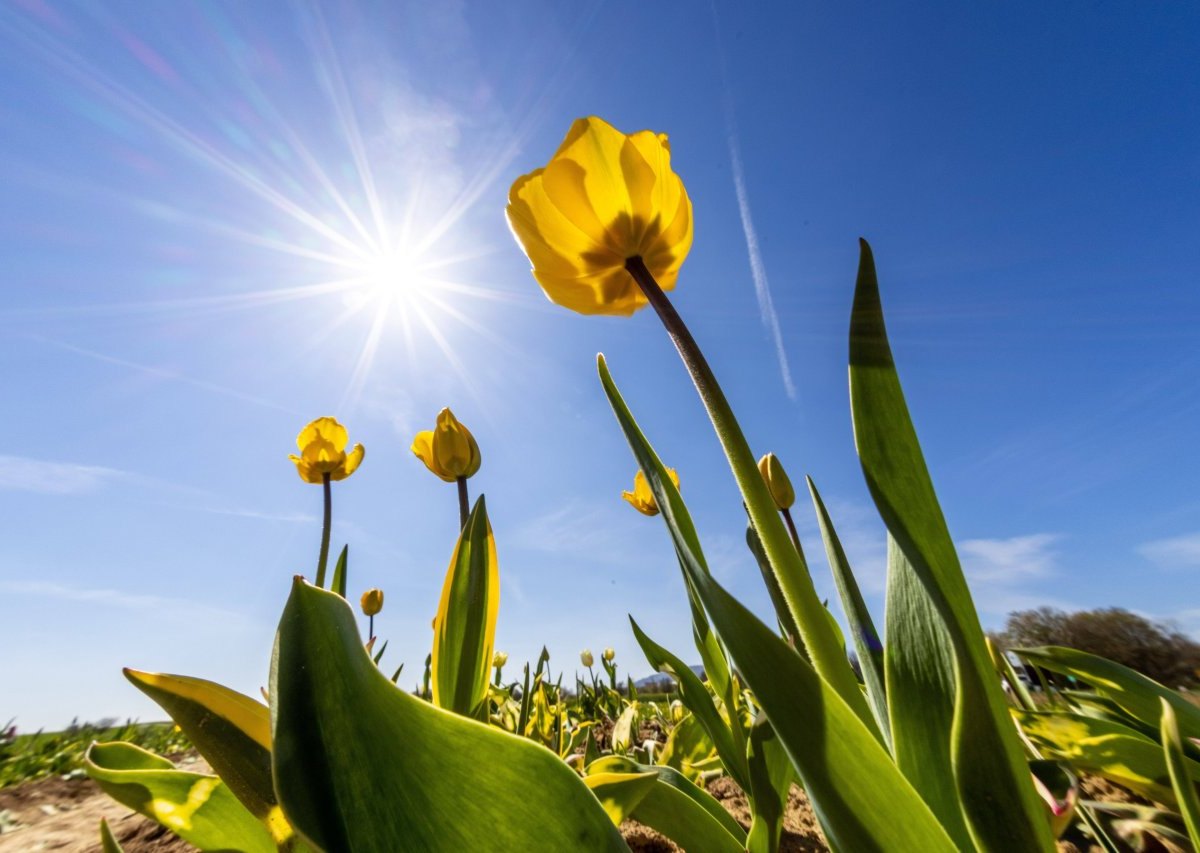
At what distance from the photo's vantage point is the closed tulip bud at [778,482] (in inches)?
59.8

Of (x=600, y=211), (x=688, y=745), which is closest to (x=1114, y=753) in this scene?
(x=688, y=745)

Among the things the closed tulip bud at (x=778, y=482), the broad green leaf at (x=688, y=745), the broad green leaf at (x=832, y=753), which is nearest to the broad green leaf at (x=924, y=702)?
the broad green leaf at (x=832, y=753)

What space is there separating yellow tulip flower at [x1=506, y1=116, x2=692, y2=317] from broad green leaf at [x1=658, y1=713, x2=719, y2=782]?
1.43m

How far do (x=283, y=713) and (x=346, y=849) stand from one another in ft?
0.36

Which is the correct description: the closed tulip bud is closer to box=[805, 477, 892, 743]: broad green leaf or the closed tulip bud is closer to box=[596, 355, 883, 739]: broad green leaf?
box=[805, 477, 892, 743]: broad green leaf

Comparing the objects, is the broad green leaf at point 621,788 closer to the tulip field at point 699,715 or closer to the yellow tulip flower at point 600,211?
the tulip field at point 699,715

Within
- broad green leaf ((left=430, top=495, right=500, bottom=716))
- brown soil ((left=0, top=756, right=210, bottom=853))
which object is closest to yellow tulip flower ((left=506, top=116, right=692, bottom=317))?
broad green leaf ((left=430, top=495, right=500, bottom=716))

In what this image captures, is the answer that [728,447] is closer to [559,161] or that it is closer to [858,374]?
[858,374]

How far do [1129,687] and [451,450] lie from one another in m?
1.70

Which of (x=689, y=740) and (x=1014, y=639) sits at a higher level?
(x=1014, y=639)

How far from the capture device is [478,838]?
44 centimetres

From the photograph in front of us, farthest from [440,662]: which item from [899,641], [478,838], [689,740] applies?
[689,740]

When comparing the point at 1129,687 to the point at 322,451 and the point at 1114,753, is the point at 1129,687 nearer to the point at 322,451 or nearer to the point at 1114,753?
the point at 1114,753

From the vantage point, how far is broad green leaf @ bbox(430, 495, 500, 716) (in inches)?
42.4
